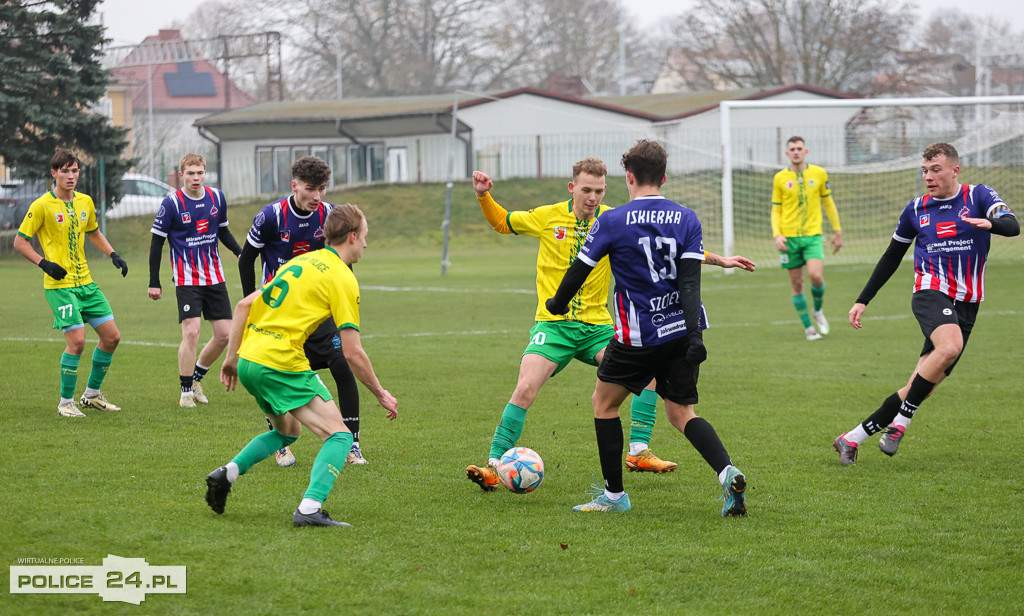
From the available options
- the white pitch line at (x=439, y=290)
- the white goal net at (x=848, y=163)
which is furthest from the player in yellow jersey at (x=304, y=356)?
the white goal net at (x=848, y=163)

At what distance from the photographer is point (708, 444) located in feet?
17.7

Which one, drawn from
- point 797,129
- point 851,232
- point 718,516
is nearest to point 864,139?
point 797,129

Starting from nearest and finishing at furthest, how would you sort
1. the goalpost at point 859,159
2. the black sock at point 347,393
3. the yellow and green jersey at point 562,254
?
the yellow and green jersey at point 562,254, the black sock at point 347,393, the goalpost at point 859,159

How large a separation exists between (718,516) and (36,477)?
3.69 m

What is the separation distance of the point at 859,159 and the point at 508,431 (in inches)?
1216

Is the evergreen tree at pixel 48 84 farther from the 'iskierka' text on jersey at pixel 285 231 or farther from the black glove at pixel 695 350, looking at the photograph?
the black glove at pixel 695 350

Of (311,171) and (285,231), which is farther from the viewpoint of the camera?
(285,231)

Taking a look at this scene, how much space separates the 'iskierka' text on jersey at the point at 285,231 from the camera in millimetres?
7184

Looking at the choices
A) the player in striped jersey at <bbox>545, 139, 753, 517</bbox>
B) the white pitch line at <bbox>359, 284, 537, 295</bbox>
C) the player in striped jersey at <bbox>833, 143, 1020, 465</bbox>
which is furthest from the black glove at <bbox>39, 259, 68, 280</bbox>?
the white pitch line at <bbox>359, 284, 537, 295</bbox>

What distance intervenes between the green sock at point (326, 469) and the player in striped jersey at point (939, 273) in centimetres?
318

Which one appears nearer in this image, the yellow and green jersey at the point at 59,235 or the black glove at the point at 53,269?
the black glove at the point at 53,269

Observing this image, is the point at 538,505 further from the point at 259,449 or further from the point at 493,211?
the point at 493,211

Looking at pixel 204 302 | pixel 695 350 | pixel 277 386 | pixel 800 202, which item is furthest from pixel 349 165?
pixel 695 350

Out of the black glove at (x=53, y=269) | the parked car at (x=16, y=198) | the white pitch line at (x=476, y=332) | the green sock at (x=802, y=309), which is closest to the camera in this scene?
the black glove at (x=53, y=269)
